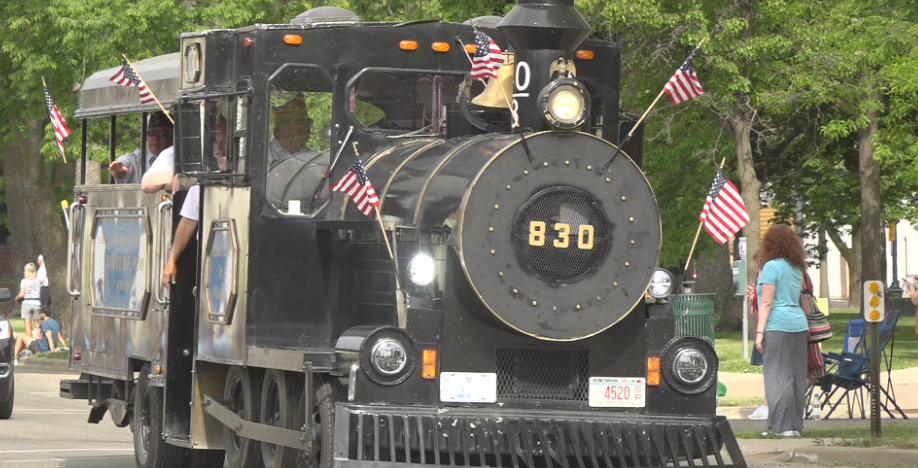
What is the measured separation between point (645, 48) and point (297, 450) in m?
20.6

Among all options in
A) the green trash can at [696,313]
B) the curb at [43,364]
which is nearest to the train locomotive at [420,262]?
the green trash can at [696,313]

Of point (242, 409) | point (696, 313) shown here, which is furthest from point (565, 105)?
point (696, 313)

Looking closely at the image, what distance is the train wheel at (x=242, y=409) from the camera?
1002 centimetres

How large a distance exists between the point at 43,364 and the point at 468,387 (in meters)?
20.0

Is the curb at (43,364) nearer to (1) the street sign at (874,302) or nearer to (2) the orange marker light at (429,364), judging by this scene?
→ (1) the street sign at (874,302)

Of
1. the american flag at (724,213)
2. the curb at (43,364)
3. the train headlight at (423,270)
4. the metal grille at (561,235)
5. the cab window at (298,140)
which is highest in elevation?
the cab window at (298,140)

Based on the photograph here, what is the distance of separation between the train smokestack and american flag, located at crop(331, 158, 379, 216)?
882 mm

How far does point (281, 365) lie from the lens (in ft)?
30.3

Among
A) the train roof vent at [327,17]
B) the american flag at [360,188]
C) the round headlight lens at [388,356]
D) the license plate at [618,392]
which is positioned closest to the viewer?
the round headlight lens at [388,356]

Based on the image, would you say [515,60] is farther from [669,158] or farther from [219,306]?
[669,158]

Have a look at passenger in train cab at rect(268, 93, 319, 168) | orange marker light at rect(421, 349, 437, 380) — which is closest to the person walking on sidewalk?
passenger in train cab at rect(268, 93, 319, 168)

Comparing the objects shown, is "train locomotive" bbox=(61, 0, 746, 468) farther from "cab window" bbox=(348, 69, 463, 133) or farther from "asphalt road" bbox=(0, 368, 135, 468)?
"asphalt road" bbox=(0, 368, 135, 468)

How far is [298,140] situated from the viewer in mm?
9781

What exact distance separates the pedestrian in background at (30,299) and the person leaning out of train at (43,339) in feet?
0.66
